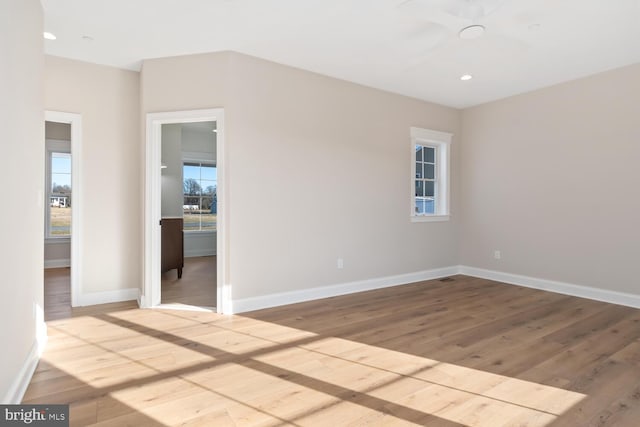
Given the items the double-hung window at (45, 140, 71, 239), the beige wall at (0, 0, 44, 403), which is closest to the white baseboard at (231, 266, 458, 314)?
the beige wall at (0, 0, 44, 403)

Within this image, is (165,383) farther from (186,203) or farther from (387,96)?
(186,203)

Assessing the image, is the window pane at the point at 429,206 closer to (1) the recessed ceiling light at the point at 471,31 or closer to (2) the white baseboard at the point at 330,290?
(2) the white baseboard at the point at 330,290

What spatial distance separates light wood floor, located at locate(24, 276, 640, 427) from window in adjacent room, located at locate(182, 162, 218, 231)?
14.2 feet

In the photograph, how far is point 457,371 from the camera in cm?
244

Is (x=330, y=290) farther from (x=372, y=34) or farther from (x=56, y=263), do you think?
(x=56, y=263)

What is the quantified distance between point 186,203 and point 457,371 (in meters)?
6.91

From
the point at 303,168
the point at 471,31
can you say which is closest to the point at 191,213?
the point at 303,168

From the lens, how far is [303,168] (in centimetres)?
424

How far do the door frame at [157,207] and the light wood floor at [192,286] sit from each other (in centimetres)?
36

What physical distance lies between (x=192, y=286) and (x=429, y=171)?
4.14 metres

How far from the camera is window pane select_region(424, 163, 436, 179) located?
5789 mm

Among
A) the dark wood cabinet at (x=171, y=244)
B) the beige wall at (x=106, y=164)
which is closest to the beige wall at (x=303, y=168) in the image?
the beige wall at (x=106, y=164)

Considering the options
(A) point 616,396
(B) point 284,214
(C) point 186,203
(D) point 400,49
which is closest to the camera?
(A) point 616,396

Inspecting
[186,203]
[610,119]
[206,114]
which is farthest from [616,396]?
[186,203]
